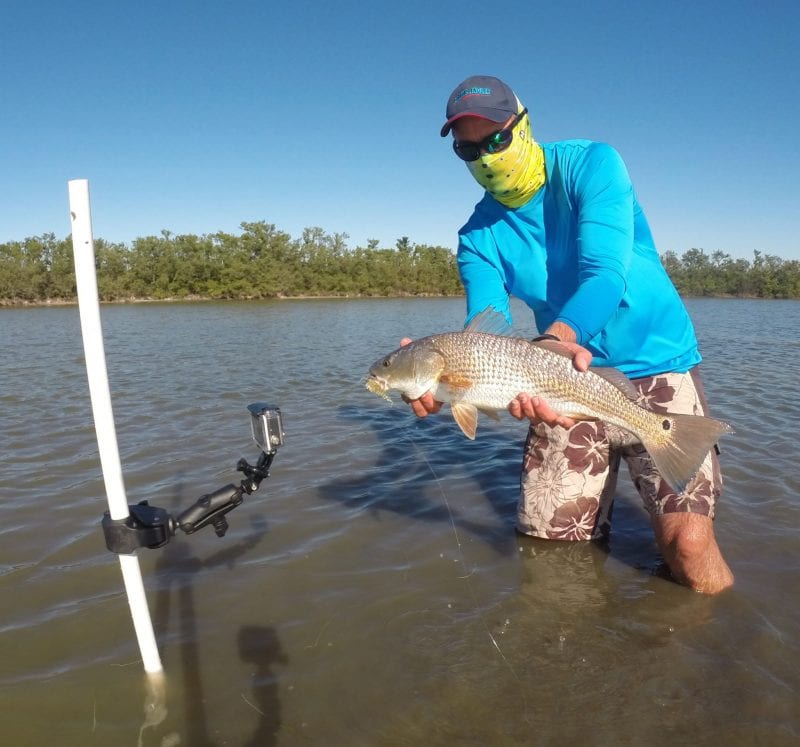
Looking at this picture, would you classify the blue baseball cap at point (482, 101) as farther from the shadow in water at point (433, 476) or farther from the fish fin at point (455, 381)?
the shadow in water at point (433, 476)

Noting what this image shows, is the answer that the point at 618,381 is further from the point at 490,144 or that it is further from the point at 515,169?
the point at 490,144

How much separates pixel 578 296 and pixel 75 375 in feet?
46.7

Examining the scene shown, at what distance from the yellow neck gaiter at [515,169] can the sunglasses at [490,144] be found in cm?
3

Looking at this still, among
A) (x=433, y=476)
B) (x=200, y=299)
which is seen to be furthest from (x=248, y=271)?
(x=433, y=476)

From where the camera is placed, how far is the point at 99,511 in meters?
5.88

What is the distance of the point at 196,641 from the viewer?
12.5 feet

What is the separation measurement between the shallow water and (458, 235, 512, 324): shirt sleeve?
216 cm

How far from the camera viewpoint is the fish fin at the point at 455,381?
394 cm

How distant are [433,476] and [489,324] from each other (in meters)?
3.37

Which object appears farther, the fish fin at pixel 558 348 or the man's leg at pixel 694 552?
the man's leg at pixel 694 552

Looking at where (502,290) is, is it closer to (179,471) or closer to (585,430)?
(585,430)

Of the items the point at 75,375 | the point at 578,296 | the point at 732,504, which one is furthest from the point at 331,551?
the point at 75,375

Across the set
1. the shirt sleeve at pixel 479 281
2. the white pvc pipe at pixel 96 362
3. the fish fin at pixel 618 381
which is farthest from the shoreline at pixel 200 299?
the fish fin at pixel 618 381

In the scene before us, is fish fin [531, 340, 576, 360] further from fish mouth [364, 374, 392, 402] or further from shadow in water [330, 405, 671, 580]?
shadow in water [330, 405, 671, 580]
